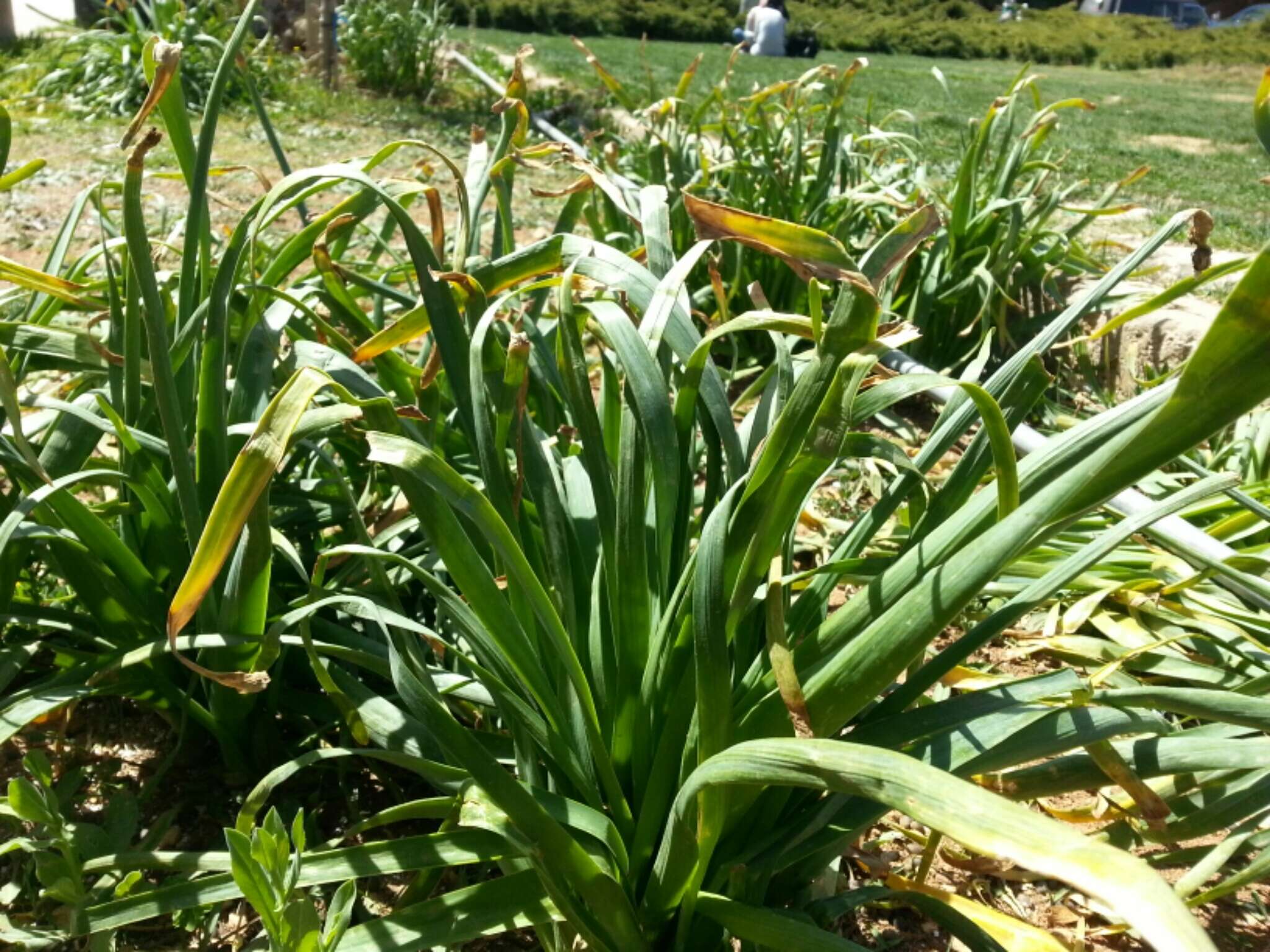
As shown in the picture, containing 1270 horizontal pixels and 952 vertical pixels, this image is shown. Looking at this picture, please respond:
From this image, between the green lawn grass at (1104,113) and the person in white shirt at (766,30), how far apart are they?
1.86 feet

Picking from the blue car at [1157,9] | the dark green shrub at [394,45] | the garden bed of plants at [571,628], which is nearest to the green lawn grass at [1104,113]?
the dark green shrub at [394,45]

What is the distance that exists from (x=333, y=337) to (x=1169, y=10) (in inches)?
1988

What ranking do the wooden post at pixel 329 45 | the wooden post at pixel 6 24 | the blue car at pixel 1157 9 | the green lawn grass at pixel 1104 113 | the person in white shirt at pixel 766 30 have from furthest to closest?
the blue car at pixel 1157 9 → the person in white shirt at pixel 766 30 → the wooden post at pixel 6 24 → the wooden post at pixel 329 45 → the green lawn grass at pixel 1104 113

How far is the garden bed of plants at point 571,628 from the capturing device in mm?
1015

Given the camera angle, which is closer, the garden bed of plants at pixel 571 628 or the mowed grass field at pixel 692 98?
the garden bed of plants at pixel 571 628

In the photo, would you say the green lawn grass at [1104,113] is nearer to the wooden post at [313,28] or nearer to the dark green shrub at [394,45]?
the dark green shrub at [394,45]

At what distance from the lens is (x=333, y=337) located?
1.65 m

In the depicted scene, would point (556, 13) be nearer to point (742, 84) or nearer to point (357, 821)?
point (742, 84)

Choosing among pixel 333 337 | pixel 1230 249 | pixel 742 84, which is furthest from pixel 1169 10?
pixel 333 337

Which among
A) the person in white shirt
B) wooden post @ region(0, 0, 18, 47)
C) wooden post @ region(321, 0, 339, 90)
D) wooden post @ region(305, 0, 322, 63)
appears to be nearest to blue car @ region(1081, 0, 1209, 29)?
the person in white shirt

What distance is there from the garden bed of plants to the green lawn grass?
236cm

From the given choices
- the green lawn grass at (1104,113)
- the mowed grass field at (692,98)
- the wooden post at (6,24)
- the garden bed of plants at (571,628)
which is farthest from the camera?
the wooden post at (6,24)

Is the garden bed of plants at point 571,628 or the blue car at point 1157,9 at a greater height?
the blue car at point 1157,9

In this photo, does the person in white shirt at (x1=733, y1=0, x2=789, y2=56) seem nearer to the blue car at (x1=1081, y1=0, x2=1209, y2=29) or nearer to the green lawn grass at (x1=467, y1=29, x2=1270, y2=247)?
the green lawn grass at (x1=467, y1=29, x2=1270, y2=247)
